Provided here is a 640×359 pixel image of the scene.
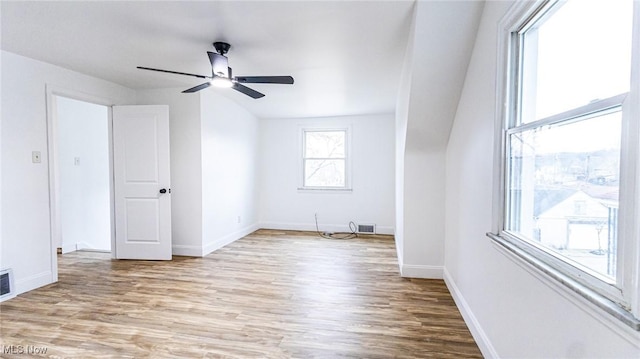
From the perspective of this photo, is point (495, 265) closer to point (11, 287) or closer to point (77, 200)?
point (11, 287)

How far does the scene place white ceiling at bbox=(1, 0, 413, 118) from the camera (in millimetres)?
2018

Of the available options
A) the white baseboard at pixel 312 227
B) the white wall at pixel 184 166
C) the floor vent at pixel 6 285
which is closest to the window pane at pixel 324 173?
the white baseboard at pixel 312 227

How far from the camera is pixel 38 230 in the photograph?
9.89 ft

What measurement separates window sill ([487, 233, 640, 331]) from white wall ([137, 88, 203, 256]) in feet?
12.1

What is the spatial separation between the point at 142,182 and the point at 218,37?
2.41 meters

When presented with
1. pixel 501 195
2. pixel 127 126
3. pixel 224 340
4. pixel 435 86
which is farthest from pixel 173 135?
pixel 501 195

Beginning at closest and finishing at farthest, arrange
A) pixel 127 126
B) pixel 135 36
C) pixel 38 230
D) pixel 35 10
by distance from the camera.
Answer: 1. pixel 35 10
2. pixel 135 36
3. pixel 38 230
4. pixel 127 126

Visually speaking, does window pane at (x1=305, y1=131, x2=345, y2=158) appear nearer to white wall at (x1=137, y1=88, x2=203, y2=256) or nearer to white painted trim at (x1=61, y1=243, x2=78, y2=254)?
white wall at (x1=137, y1=88, x2=203, y2=256)

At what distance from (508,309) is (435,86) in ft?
5.81

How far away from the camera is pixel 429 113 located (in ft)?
8.98

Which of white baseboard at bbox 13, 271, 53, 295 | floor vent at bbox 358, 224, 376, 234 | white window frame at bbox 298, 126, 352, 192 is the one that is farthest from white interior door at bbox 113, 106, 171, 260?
floor vent at bbox 358, 224, 376, 234

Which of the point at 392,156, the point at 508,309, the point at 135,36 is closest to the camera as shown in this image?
the point at 508,309

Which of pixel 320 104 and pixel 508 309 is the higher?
pixel 320 104

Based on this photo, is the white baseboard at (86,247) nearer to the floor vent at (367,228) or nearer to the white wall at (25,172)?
the white wall at (25,172)
